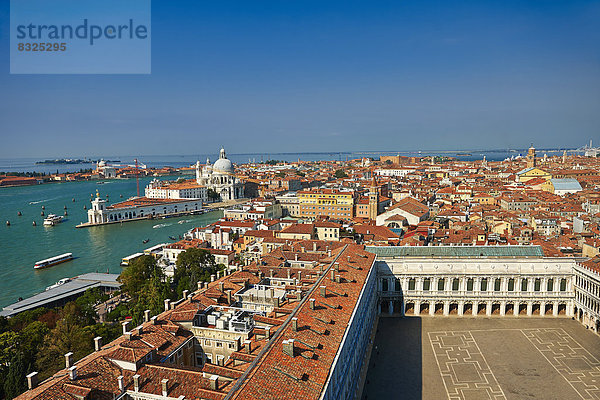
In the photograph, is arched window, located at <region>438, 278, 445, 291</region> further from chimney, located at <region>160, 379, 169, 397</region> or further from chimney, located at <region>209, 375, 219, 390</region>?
chimney, located at <region>160, 379, 169, 397</region>

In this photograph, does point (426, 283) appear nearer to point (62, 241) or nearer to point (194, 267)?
point (194, 267)

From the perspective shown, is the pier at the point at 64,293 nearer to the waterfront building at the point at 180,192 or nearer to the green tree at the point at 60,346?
the green tree at the point at 60,346

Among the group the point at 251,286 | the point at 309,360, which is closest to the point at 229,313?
the point at 251,286

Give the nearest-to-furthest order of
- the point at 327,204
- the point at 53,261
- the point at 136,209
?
the point at 53,261 < the point at 327,204 < the point at 136,209

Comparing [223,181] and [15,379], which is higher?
[223,181]

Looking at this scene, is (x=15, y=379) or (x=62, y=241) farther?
(x=62, y=241)

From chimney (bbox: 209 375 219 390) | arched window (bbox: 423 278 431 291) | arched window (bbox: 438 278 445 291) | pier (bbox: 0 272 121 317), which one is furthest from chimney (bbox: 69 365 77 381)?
arched window (bbox: 438 278 445 291)

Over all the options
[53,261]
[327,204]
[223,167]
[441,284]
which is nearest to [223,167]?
[223,167]
